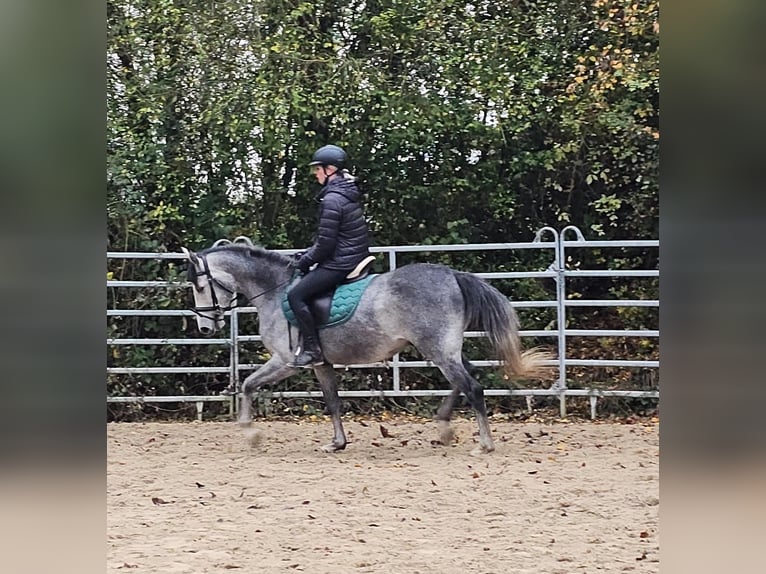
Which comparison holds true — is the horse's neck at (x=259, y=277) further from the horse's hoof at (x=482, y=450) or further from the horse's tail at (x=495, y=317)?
the horse's hoof at (x=482, y=450)

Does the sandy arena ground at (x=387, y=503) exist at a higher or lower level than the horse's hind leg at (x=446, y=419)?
lower

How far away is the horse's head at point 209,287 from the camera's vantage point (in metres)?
5.99

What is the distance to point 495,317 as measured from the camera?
563cm

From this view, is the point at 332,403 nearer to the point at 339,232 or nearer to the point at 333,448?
the point at 333,448

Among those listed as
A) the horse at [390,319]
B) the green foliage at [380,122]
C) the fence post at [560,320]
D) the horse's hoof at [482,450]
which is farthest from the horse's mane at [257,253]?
the fence post at [560,320]

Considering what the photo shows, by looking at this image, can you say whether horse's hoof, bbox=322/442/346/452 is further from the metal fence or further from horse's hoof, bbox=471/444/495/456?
the metal fence

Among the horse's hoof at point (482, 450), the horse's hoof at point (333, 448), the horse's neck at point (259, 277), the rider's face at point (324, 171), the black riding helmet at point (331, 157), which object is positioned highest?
the black riding helmet at point (331, 157)

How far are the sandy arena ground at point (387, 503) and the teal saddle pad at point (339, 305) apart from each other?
895 mm

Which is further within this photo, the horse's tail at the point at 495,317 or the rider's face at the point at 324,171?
the rider's face at the point at 324,171

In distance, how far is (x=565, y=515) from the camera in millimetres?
4242

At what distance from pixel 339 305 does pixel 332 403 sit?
710 millimetres

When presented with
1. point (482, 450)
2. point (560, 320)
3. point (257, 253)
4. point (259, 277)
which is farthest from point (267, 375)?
point (560, 320)
